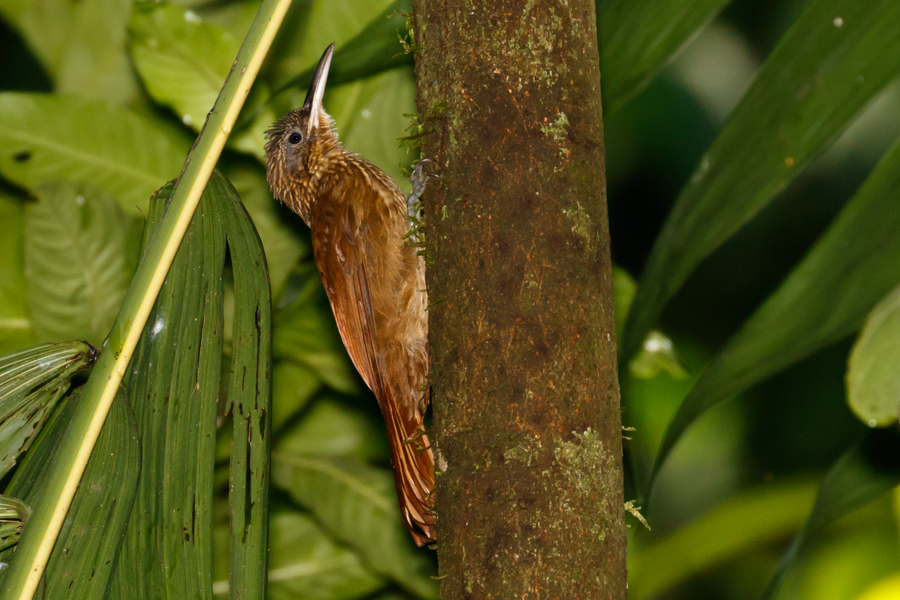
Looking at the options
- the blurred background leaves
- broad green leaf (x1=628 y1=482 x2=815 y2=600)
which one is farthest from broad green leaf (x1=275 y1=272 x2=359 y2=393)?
broad green leaf (x1=628 y1=482 x2=815 y2=600)

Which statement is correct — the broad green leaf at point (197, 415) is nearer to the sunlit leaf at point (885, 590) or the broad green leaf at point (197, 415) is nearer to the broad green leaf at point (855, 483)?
the broad green leaf at point (855, 483)

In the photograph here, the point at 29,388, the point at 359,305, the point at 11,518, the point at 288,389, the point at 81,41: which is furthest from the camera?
the point at 81,41

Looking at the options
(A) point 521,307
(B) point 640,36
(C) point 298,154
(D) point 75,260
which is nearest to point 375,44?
(B) point 640,36

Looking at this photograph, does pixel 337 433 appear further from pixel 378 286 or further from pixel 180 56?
pixel 180 56

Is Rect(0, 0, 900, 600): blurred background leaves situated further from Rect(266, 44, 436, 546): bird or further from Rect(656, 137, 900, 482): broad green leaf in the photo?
Rect(266, 44, 436, 546): bird

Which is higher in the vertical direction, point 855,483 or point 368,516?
point 855,483

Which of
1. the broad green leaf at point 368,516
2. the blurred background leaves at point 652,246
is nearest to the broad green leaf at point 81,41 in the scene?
the blurred background leaves at point 652,246
